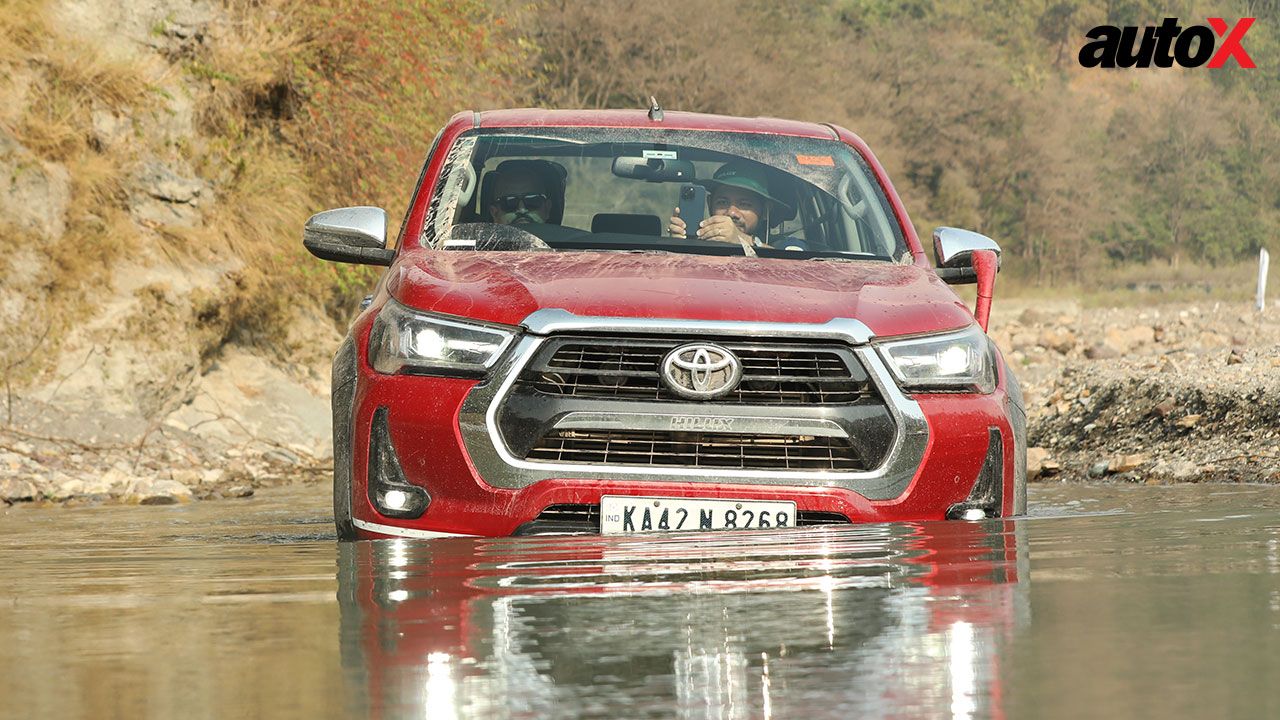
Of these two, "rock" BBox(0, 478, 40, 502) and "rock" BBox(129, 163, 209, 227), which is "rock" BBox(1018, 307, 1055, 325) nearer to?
"rock" BBox(129, 163, 209, 227)

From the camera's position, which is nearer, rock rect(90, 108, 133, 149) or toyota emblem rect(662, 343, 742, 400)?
toyota emblem rect(662, 343, 742, 400)

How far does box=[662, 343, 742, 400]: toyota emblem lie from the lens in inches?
206

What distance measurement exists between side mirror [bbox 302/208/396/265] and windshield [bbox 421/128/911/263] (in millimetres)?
177

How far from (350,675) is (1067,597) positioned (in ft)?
5.63

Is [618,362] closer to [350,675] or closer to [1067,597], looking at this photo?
[1067,597]

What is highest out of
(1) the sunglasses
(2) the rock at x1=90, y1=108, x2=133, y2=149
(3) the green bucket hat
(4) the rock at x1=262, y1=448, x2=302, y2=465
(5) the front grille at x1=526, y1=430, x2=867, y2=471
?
(2) the rock at x1=90, y1=108, x2=133, y2=149

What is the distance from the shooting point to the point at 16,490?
10039mm

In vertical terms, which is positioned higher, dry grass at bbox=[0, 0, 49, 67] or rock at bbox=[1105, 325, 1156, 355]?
dry grass at bbox=[0, 0, 49, 67]

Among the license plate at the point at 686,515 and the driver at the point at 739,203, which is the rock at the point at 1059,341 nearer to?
the driver at the point at 739,203

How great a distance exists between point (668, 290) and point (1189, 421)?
568cm

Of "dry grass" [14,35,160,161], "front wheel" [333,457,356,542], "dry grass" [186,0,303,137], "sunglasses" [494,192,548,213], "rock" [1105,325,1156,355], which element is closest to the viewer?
"front wheel" [333,457,356,542]

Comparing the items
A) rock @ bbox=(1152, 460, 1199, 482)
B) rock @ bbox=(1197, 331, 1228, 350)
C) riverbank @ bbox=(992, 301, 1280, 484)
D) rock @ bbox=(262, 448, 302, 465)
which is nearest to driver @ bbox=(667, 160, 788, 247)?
riverbank @ bbox=(992, 301, 1280, 484)

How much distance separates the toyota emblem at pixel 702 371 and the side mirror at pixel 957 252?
174 centimetres

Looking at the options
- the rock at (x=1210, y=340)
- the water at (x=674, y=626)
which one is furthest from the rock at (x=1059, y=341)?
the water at (x=674, y=626)
